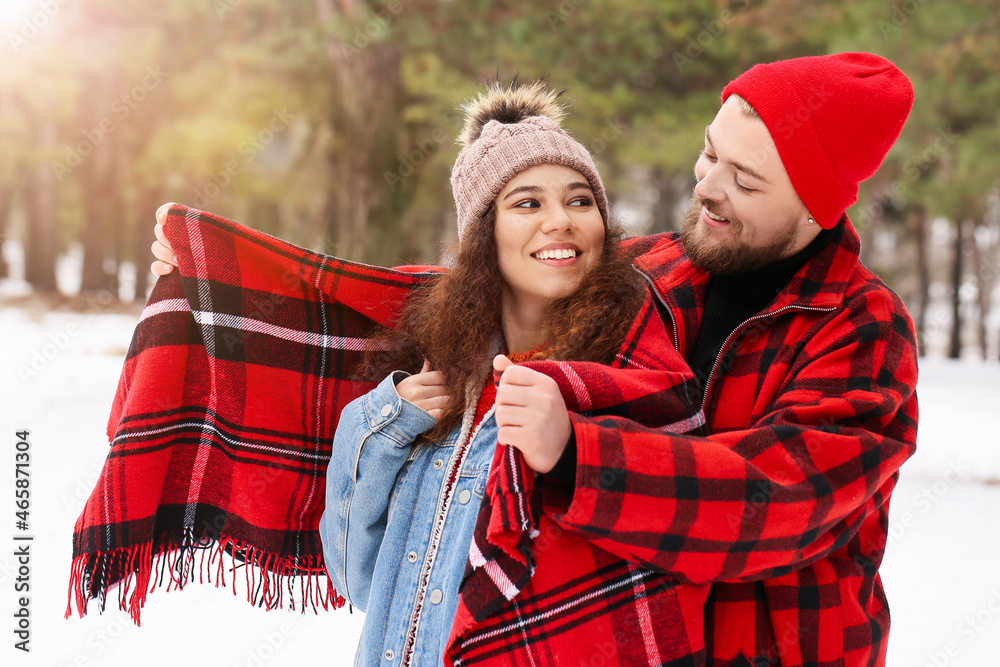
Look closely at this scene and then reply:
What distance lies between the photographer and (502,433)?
1430mm

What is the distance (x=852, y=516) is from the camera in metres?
1.56

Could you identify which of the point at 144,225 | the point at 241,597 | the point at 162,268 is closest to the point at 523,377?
the point at 162,268

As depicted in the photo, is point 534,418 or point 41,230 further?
point 41,230

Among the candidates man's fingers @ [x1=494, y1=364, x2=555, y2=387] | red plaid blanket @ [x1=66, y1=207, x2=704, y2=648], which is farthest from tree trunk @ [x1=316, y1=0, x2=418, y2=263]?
man's fingers @ [x1=494, y1=364, x2=555, y2=387]

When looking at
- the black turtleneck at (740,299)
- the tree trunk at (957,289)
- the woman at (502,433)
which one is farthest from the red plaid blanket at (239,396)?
the tree trunk at (957,289)

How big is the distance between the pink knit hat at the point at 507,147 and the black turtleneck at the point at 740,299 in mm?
400

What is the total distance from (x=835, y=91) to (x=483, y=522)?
4.15 ft

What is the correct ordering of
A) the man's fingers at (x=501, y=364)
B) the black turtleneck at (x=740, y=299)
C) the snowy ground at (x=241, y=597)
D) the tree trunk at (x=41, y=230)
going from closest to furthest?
1. the man's fingers at (x=501, y=364)
2. the black turtleneck at (x=740, y=299)
3. the snowy ground at (x=241, y=597)
4. the tree trunk at (x=41, y=230)

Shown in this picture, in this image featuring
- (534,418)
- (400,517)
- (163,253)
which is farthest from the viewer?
(163,253)

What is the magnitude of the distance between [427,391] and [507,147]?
66 cm

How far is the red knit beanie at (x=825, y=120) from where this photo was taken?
172 cm

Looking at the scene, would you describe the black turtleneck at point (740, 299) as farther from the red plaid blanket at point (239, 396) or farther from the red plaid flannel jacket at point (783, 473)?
the red plaid blanket at point (239, 396)

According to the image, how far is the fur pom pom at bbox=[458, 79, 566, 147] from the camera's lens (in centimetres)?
203

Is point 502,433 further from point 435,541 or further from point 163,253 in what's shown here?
point 163,253
